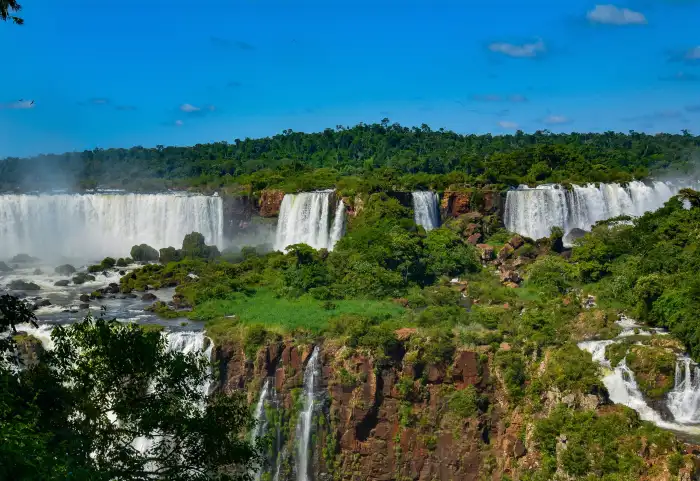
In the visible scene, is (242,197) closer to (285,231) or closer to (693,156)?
(285,231)

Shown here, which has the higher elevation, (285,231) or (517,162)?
(517,162)

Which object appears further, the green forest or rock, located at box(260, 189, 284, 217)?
the green forest

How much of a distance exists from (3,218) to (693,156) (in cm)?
5253

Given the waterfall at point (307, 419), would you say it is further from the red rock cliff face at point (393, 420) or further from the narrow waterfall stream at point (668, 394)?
the narrow waterfall stream at point (668, 394)

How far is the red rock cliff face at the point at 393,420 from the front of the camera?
25141mm

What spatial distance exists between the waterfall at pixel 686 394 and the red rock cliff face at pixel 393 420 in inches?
203

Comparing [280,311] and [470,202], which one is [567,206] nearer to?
[470,202]

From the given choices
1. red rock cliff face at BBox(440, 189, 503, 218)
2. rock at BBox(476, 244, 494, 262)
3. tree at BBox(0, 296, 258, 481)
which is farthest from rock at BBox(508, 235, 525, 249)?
tree at BBox(0, 296, 258, 481)

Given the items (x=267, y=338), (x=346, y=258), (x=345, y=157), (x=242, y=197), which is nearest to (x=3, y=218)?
(x=242, y=197)

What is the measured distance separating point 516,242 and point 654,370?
17053 millimetres

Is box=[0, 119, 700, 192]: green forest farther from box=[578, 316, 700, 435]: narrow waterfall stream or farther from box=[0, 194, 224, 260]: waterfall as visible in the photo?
box=[578, 316, 700, 435]: narrow waterfall stream

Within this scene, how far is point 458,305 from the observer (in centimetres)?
3120

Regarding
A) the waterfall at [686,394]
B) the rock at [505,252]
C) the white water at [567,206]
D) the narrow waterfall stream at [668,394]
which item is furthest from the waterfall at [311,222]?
the waterfall at [686,394]

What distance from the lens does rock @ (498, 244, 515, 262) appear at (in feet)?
128
